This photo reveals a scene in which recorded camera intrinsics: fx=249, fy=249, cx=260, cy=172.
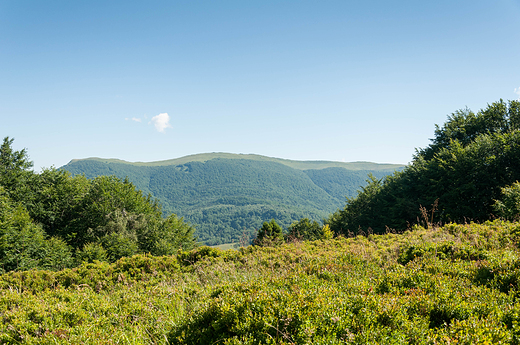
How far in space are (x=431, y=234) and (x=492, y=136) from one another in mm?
23140

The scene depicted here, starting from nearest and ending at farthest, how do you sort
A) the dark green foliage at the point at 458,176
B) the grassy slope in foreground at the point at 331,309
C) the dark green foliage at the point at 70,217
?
the grassy slope in foreground at the point at 331,309 < the dark green foliage at the point at 70,217 < the dark green foliage at the point at 458,176

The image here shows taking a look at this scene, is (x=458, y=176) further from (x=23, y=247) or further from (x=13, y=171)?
(x=13, y=171)

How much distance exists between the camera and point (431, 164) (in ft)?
80.8

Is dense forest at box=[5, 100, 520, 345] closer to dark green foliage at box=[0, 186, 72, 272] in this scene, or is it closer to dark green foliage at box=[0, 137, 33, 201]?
dark green foliage at box=[0, 186, 72, 272]

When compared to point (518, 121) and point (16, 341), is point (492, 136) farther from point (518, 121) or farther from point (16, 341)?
point (16, 341)

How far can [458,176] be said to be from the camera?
21703mm

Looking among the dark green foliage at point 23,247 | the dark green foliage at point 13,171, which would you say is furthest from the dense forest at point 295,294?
the dark green foliage at point 13,171

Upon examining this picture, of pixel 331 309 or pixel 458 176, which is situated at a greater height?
pixel 458 176

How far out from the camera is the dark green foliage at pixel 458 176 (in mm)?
19938

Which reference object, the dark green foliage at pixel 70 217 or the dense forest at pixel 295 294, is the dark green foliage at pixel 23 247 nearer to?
the dark green foliage at pixel 70 217

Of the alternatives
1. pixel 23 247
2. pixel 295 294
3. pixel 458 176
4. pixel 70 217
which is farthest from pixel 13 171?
pixel 458 176

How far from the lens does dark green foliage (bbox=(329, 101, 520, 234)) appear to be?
19938 mm

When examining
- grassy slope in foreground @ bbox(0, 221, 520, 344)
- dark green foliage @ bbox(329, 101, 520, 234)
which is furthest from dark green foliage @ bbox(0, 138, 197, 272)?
dark green foliage @ bbox(329, 101, 520, 234)

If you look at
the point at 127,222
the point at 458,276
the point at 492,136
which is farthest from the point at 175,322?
the point at 492,136
